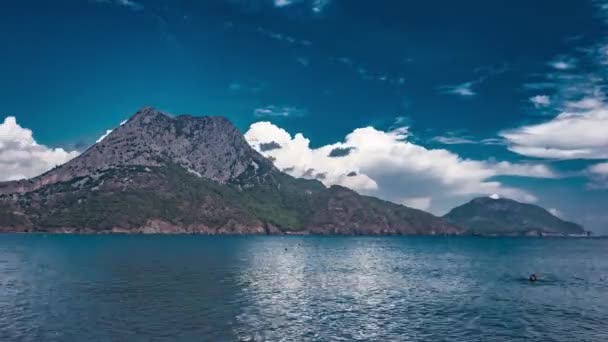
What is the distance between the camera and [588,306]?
76125mm

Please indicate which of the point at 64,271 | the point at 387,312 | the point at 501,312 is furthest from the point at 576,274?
the point at 64,271

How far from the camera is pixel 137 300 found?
7219cm

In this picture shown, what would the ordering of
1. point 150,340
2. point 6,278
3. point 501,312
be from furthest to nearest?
point 6,278, point 501,312, point 150,340

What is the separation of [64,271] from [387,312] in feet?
291

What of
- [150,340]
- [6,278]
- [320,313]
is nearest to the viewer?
[150,340]

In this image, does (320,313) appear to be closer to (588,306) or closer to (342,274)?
(588,306)

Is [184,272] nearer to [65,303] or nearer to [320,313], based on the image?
[65,303]

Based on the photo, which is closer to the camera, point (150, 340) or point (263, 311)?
point (150, 340)

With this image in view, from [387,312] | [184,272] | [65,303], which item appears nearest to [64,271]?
[184,272]

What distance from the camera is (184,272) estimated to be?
116750mm

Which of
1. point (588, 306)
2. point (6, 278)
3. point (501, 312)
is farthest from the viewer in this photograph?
point (6, 278)

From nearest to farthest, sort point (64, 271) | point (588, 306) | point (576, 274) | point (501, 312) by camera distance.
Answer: point (501, 312), point (588, 306), point (64, 271), point (576, 274)

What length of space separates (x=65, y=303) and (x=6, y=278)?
41.9 metres

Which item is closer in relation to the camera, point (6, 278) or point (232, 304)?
point (232, 304)
